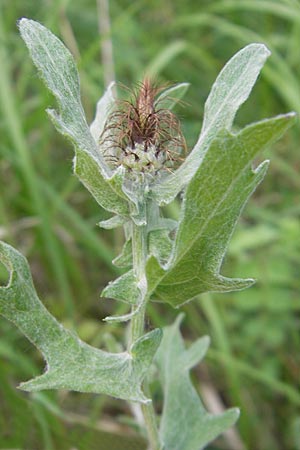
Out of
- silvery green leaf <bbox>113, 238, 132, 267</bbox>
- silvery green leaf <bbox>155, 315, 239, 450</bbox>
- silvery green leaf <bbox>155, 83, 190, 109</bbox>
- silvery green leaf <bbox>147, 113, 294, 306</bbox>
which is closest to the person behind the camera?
silvery green leaf <bbox>147, 113, 294, 306</bbox>

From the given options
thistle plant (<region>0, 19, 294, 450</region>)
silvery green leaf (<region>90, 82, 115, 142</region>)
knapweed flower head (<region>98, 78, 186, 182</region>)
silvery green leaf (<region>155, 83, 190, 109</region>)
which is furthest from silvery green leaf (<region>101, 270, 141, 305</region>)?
silvery green leaf (<region>155, 83, 190, 109</region>)

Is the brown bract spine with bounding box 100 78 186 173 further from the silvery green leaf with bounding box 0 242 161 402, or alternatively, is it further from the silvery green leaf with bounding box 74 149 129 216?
the silvery green leaf with bounding box 0 242 161 402

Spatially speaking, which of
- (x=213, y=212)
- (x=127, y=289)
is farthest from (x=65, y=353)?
(x=213, y=212)

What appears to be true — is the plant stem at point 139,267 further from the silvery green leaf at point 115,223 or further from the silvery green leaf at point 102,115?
the silvery green leaf at point 102,115

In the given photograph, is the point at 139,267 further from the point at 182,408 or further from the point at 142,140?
the point at 182,408

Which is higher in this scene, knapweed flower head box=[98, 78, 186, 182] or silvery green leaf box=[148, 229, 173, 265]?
knapweed flower head box=[98, 78, 186, 182]

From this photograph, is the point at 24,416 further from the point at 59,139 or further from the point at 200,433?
the point at 59,139

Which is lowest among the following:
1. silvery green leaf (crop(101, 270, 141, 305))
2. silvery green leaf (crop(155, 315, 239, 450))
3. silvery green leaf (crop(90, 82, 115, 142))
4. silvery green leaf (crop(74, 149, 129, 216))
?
silvery green leaf (crop(155, 315, 239, 450))

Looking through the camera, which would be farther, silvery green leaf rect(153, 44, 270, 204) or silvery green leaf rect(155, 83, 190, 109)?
silvery green leaf rect(155, 83, 190, 109)
